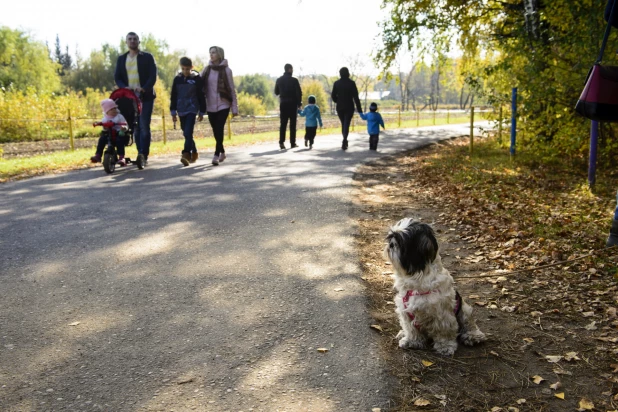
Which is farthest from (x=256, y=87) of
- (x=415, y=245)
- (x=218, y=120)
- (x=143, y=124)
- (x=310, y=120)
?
(x=415, y=245)

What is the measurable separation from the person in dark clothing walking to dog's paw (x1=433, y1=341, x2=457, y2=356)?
1283cm

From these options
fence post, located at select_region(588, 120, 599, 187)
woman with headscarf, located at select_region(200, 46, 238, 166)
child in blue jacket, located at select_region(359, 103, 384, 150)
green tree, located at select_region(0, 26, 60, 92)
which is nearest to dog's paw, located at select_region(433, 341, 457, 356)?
fence post, located at select_region(588, 120, 599, 187)

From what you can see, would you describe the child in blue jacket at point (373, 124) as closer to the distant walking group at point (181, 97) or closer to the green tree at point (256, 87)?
the distant walking group at point (181, 97)

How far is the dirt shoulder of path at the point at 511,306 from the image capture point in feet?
11.1

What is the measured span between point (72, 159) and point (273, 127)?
23.4m

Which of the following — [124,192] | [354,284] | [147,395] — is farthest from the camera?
[124,192]

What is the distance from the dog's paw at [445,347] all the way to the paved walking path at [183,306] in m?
0.43

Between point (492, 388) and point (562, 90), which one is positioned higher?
point (562, 90)

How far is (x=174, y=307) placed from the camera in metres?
4.38

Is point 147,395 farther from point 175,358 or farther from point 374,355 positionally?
point 374,355

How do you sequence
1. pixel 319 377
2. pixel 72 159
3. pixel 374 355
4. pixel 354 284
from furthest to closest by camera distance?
pixel 72 159
pixel 354 284
pixel 374 355
pixel 319 377

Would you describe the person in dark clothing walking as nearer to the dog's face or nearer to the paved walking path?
the paved walking path

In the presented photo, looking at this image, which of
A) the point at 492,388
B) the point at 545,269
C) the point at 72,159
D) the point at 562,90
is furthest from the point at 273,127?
the point at 492,388

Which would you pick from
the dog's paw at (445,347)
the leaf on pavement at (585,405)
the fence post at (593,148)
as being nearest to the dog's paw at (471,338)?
the dog's paw at (445,347)
